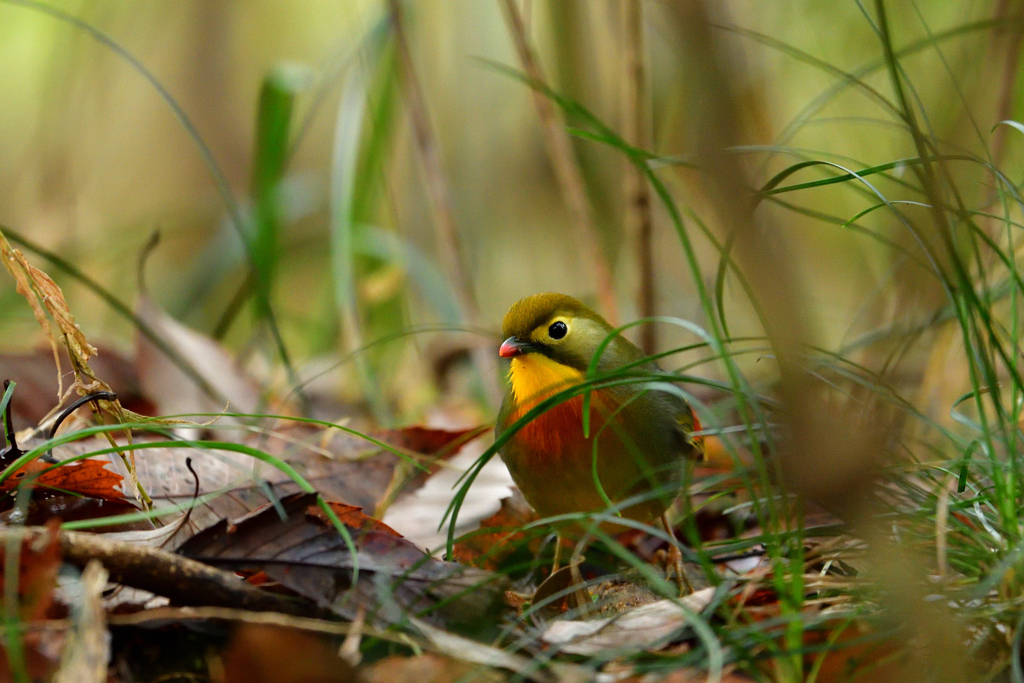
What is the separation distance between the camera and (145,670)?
1559 millimetres

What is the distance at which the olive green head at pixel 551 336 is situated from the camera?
3.01 meters

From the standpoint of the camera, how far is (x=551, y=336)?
3.03 metres

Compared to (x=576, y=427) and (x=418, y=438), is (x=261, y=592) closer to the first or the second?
(x=576, y=427)

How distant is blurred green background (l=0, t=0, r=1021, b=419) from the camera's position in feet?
12.9

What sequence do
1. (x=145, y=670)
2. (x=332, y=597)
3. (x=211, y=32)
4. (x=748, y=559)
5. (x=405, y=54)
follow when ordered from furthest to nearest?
1. (x=211, y=32)
2. (x=405, y=54)
3. (x=748, y=559)
4. (x=332, y=597)
5. (x=145, y=670)

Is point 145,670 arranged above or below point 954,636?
below

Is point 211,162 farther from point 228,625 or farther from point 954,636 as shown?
point 954,636

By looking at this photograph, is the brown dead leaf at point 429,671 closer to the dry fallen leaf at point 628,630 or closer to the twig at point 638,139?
the dry fallen leaf at point 628,630

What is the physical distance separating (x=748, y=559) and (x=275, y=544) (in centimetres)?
137

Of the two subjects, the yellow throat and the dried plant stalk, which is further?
the yellow throat

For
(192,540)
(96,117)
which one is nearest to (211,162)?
(192,540)

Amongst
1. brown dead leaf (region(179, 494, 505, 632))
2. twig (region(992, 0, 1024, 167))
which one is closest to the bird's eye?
brown dead leaf (region(179, 494, 505, 632))

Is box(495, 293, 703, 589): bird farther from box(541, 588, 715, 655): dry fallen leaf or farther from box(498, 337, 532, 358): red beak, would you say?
box(541, 588, 715, 655): dry fallen leaf

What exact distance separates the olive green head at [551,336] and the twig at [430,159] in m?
1.54
